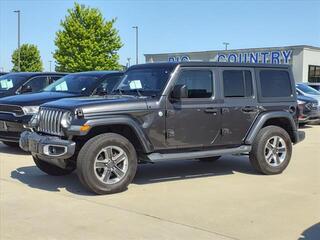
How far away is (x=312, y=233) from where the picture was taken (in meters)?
5.35

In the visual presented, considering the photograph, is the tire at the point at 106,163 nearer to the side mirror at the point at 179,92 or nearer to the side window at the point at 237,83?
the side mirror at the point at 179,92

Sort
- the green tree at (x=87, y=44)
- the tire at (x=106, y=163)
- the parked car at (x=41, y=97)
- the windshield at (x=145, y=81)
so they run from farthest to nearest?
1. the green tree at (x=87, y=44)
2. the parked car at (x=41, y=97)
3. the windshield at (x=145, y=81)
4. the tire at (x=106, y=163)

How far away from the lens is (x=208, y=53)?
2044 inches

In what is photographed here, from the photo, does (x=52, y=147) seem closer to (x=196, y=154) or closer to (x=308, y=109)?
(x=196, y=154)

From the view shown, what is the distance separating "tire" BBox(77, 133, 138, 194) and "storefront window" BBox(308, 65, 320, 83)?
42.1 m

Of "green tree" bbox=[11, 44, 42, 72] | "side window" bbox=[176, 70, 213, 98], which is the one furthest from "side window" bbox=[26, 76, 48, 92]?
"green tree" bbox=[11, 44, 42, 72]

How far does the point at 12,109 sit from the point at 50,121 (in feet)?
10.8

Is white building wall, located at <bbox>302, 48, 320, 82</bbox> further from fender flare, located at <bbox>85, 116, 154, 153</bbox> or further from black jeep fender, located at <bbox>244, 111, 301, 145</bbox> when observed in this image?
fender flare, located at <bbox>85, 116, 154, 153</bbox>

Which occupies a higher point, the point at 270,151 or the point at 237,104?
the point at 237,104

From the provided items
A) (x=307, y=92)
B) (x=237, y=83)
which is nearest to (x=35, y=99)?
(x=237, y=83)

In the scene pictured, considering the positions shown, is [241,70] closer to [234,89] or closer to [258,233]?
[234,89]

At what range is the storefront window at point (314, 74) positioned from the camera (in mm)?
46841

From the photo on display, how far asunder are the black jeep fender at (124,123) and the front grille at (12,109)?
12.0 ft

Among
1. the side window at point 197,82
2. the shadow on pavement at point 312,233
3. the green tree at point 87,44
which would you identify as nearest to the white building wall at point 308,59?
the green tree at point 87,44
